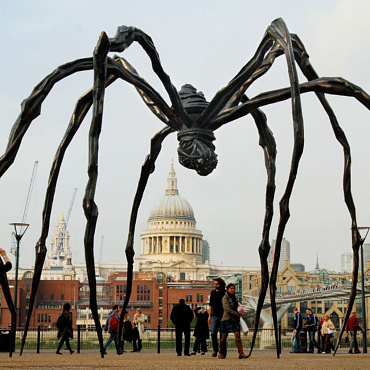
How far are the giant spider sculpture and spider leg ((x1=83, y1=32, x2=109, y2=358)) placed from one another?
0.01 metres

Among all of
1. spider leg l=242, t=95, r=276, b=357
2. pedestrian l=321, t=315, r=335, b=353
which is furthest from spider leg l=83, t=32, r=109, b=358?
pedestrian l=321, t=315, r=335, b=353

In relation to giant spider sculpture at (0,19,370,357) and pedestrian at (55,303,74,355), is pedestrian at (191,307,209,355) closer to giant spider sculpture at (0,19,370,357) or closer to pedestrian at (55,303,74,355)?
pedestrian at (55,303,74,355)

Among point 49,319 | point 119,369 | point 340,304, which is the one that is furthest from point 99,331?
point 49,319

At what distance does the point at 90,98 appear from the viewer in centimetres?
995

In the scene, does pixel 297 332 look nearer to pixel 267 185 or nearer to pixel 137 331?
pixel 137 331

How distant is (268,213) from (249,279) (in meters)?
122

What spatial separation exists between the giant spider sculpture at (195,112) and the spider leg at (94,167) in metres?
0.01

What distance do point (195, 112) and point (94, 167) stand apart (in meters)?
3.10

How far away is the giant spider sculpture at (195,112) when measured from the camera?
29.3ft

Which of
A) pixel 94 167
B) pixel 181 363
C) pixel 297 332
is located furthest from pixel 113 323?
pixel 94 167

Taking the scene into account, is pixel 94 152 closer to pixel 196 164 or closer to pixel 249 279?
pixel 196 164

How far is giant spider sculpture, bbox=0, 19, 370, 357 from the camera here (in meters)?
8.92

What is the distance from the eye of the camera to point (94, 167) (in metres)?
8.09

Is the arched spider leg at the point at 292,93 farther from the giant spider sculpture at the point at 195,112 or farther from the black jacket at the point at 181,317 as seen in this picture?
the black jacket at the point at 181,317
